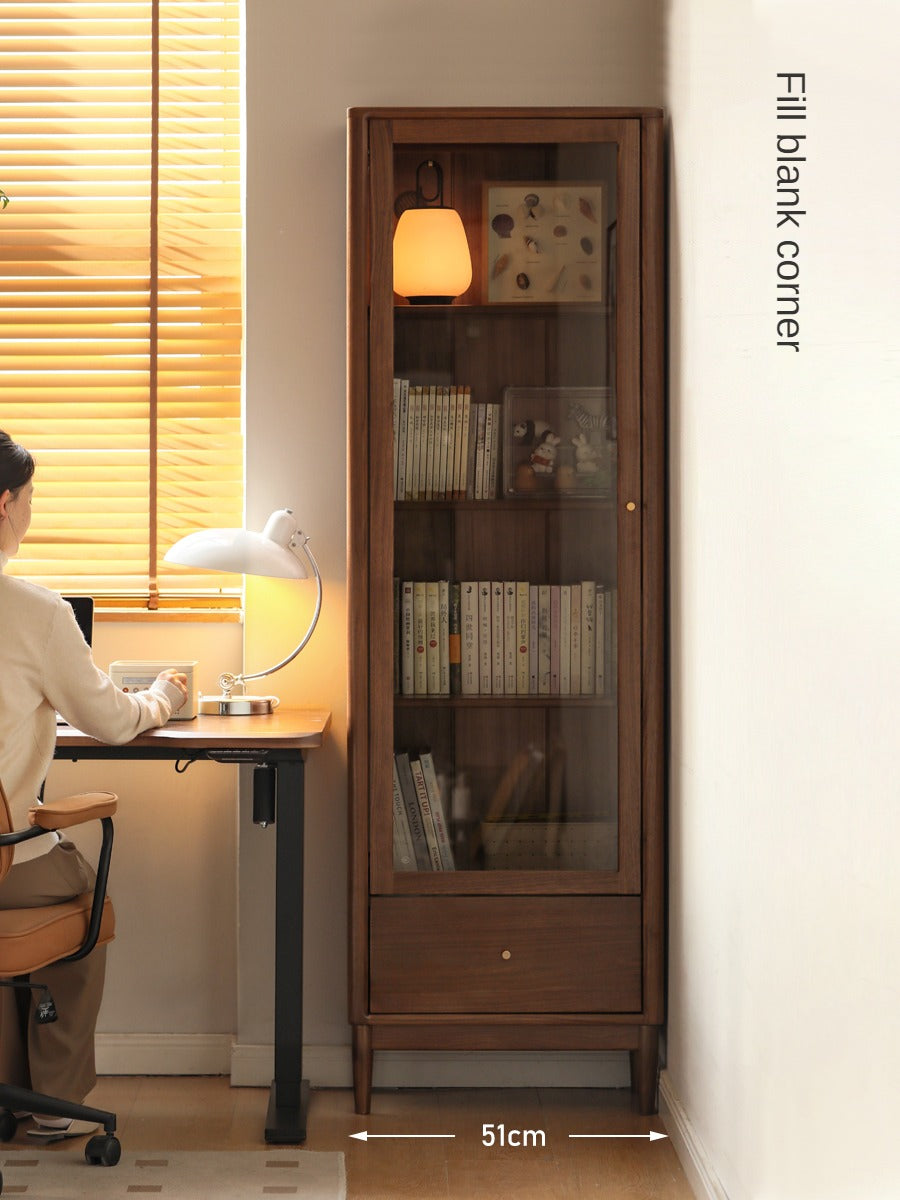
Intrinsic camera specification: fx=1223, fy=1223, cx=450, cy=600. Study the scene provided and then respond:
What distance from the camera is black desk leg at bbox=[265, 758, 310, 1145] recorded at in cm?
253

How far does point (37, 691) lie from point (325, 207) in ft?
4.32

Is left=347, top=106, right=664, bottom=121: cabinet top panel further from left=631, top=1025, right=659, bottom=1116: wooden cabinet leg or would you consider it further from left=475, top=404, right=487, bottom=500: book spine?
left=631, top=1025, right=659, bottom=1116: wooden cabinet leg

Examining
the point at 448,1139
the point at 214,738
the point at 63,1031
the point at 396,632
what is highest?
the point at 396,632

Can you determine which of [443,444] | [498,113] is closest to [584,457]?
[443,444]

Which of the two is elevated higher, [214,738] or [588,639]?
[588,639]

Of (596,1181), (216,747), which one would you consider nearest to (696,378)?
(216,747)

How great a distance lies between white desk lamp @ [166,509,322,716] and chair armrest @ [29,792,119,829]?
0.44 meters

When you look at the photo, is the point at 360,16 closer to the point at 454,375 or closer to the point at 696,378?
the point at 454,375

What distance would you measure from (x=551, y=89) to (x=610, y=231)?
19.0 inches

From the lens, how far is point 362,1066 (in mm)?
2654

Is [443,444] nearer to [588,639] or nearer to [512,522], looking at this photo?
[512,522]

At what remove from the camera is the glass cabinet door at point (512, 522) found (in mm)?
2590

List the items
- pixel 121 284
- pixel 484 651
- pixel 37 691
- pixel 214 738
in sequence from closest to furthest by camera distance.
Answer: pixel 37 691, pixel 214 738, pixel 484 651, pixel 121 284

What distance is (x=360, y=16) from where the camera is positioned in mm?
2832
